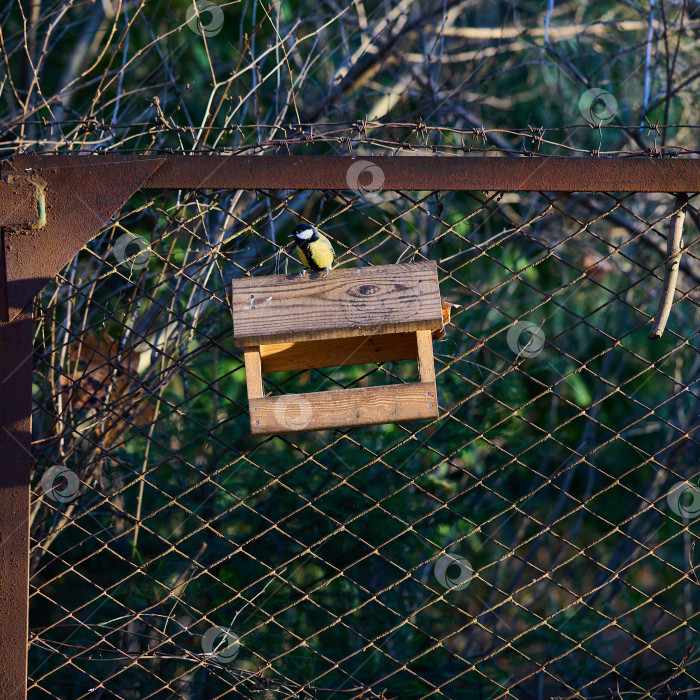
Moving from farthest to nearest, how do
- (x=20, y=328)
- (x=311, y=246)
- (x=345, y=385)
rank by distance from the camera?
(x=345, y=385), (x=311, y=246), (x=20, y=328)

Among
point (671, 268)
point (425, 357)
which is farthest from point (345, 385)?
point (671, 268)

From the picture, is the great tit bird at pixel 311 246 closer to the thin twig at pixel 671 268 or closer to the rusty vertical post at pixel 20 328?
the rusty vertical post at pixel 20 328

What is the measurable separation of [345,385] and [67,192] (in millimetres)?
1255

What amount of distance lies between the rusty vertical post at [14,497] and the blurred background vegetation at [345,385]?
0.10m

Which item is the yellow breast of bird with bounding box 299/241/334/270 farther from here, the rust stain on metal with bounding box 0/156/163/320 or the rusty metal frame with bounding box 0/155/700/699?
the rust stain on metal with bounding box 0/156/163/320

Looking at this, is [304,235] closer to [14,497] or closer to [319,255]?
[319,255]

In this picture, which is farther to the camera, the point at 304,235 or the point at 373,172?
the point at 304,235

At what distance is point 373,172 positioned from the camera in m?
2.16

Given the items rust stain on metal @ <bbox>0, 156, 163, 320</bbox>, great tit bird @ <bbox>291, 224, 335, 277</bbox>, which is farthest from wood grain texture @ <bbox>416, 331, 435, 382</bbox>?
rust stain on metal @ <bbox>0, 156, 163, 320</bbox>

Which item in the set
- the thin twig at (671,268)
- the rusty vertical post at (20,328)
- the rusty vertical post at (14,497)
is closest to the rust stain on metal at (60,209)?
the rusty vertical post at (20,328)

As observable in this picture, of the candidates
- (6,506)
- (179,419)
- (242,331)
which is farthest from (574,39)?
(6,506)

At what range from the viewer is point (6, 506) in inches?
83.8

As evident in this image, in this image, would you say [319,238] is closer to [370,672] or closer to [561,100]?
[370,672]

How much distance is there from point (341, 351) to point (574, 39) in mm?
3756
